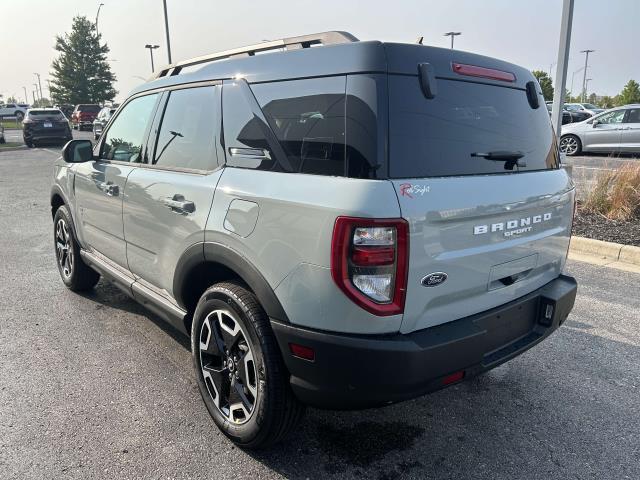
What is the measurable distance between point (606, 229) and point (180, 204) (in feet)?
19.5

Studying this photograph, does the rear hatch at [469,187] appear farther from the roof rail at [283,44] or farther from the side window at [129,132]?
the side window at [129,132]

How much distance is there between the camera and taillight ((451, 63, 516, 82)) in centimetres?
242

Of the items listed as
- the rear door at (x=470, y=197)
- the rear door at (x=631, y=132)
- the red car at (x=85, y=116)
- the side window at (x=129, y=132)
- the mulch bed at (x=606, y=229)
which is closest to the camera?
the rear door at (x=470, y=197)

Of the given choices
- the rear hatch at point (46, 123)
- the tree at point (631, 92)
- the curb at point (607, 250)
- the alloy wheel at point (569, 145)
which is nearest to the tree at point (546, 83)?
the tree at point (631, 92)

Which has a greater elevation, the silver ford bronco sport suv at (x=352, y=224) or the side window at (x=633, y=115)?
the side window at (x=633, y=115)

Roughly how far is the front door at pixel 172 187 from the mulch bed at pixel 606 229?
5413 millimetres

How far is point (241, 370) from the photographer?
255cm

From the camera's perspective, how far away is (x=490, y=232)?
230 centimetres

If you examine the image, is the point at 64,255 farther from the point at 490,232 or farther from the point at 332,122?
the point at 490,232

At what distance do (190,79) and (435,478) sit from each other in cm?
258

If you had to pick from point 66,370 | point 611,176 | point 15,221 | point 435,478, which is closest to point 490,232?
point 435,478

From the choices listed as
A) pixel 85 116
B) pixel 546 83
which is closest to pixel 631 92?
pixel 546 83

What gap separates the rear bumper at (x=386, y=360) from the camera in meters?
2.02

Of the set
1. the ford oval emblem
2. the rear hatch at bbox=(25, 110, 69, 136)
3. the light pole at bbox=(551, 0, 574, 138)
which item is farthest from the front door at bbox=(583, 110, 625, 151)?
the rear hatch at bbox=(25, 110, 69, 136)
